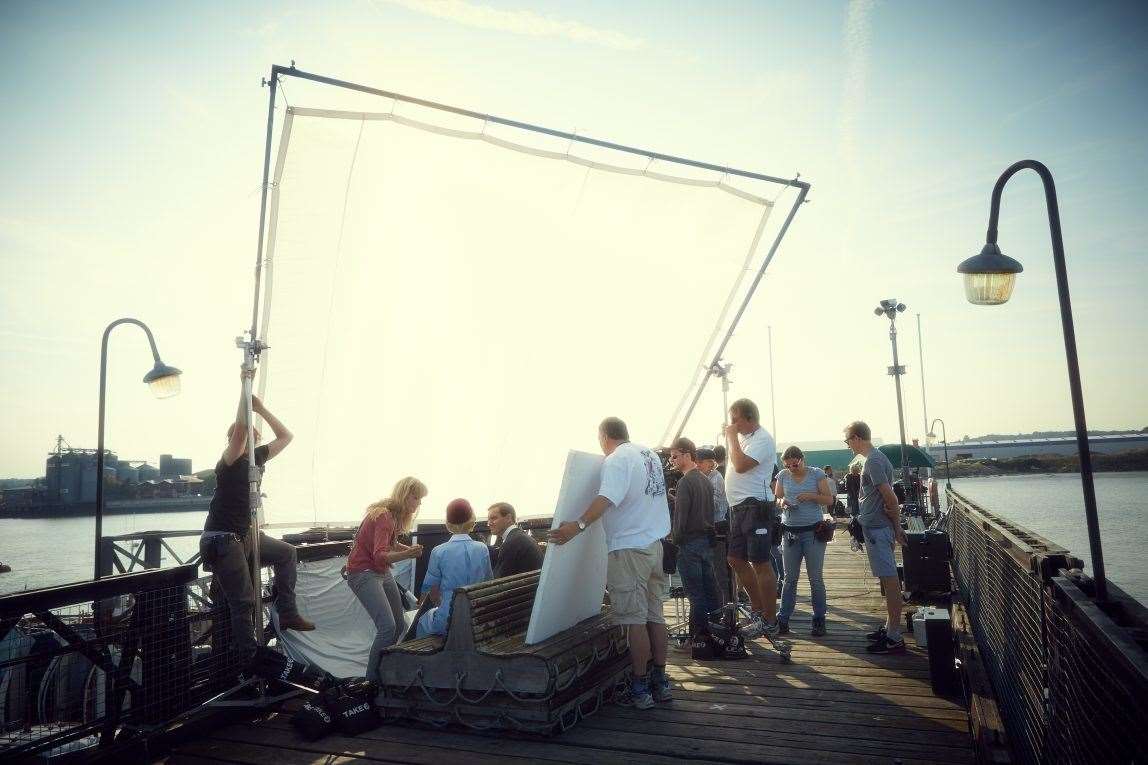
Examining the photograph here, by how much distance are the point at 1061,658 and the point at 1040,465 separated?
149 m

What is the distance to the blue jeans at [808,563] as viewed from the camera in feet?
23.4

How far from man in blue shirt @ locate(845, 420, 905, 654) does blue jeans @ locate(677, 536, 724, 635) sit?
4.91ft

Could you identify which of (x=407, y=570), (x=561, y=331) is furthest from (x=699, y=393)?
(x=407, y=570)

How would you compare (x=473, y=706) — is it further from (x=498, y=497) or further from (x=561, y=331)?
(x=561, y=331)

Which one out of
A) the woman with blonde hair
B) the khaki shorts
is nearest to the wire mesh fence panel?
the woman with blonde hair

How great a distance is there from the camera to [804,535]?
7172 millimetres

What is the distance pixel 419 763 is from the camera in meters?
4.33

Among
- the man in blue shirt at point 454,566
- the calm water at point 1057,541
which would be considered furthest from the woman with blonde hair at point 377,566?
the calm water at point 1057,541

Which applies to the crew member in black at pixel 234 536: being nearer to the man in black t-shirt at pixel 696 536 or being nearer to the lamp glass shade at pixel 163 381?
the lamp glass shade at pixel 163 381

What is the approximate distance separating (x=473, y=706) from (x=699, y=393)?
7.42 m

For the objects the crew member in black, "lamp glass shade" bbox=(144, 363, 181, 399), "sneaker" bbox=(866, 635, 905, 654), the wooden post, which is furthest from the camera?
the wooden post

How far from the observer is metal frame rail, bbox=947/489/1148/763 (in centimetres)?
206

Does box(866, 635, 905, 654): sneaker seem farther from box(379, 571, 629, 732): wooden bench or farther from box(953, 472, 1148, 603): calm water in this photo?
box(953, 472, 1148, 603): calm water

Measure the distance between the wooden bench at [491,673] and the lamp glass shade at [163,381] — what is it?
4785 millimetres
